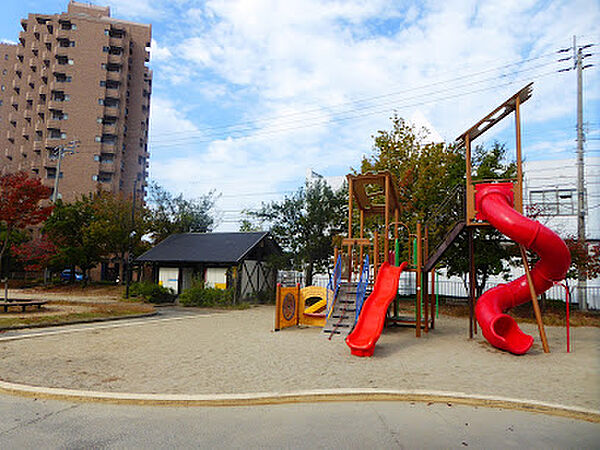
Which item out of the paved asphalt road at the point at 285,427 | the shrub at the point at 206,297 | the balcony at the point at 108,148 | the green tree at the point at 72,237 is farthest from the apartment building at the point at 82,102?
the paved asphalt road at the point at 285,427

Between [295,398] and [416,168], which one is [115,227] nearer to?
[416,168]

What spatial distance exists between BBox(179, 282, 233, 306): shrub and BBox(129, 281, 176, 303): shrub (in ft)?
5.56

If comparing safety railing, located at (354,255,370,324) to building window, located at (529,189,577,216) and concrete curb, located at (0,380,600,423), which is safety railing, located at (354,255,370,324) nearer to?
concrete curb, located at (0,380,600,423)

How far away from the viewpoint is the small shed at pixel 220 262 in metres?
24.3

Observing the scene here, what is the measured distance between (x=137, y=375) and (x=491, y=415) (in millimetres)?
5185

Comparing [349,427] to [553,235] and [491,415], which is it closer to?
[491,415]

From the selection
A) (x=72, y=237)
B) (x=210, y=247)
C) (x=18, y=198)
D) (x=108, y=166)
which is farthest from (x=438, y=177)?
(x=108, y=166)

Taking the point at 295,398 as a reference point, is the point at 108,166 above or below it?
above

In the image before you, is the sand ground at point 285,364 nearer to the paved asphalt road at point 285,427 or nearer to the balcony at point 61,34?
the paved asphalt road at point 285,427

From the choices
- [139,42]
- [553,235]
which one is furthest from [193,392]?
[139,42]

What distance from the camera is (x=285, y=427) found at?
15.7 feet

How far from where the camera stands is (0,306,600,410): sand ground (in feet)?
21.3

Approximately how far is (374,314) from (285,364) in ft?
8.83

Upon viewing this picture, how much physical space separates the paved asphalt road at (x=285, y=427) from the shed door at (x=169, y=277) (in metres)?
20.5
